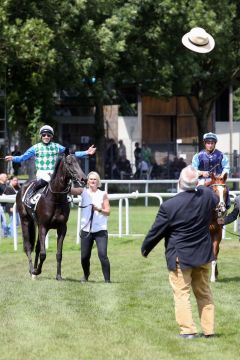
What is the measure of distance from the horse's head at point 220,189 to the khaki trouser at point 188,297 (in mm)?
4278

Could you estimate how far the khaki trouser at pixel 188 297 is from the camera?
998 cm

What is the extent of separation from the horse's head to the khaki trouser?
428 centimetres

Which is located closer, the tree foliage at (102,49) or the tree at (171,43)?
the tree foliage at (102,49)

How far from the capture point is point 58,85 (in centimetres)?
3684

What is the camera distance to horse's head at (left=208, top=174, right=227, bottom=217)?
14.4m

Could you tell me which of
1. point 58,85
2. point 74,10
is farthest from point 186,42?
point 58,85

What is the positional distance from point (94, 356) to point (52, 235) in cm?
1354

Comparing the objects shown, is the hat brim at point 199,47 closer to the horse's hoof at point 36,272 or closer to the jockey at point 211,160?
the jockey at point 211,160

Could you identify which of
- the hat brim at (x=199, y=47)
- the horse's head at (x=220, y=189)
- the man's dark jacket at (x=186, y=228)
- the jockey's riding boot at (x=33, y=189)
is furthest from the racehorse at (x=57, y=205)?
the man's dark jacket at (x=186, y=228)

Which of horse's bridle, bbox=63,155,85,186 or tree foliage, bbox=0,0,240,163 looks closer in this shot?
horse's bridle, bbox=63,155,85,186

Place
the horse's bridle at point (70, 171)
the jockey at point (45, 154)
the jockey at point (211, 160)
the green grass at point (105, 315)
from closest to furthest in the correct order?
the green grass at point (105, 315), the horse's bridle at point (70, 171), the jockey at point (211, 160), the jockey at point (45, 154)

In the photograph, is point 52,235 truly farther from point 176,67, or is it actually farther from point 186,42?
point 176,67

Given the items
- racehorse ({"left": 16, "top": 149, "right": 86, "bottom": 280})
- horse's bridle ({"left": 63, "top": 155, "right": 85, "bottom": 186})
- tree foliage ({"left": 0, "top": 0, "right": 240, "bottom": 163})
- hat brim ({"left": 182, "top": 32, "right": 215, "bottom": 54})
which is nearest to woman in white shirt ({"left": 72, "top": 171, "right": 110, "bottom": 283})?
horse's bridle ({"left": 63, "top": 155, "right": 85, "bottom": 186})

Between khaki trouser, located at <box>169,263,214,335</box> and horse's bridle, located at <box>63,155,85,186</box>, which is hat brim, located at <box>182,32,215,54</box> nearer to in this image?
horse's bridle, located at <box>63,155,85,186</box>
